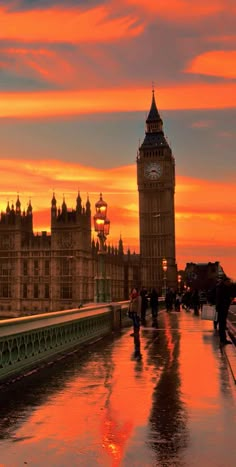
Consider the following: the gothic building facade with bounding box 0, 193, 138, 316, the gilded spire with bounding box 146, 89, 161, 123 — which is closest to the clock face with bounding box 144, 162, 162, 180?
the gilded spire with bounding box 146, 89, 161, 123

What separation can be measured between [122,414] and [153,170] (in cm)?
15388

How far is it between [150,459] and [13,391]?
4.38 metres

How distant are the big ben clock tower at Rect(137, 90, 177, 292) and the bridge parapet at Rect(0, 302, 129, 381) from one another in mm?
132656

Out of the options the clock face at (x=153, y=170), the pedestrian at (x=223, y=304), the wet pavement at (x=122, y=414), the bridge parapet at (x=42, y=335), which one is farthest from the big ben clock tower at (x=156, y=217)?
the wet pavement at (x=122, y=414)

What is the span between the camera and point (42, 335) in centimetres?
1324

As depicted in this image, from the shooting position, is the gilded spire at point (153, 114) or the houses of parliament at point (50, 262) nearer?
the houses of parliament at point (50, 262)

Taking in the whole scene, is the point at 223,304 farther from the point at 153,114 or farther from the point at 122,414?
the point at 153,114

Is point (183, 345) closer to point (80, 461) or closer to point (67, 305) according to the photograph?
point (80, 461)

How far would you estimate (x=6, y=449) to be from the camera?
241 inches

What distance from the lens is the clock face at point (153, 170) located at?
159 meters

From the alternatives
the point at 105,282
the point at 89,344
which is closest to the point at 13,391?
the point at 89,344

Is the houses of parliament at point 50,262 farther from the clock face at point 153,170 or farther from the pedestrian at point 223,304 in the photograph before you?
the pedestrian at point 223,304

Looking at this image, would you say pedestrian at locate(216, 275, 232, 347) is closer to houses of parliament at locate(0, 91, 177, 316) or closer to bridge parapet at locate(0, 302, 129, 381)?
bridge parapet at locate(0, 302, 129, 381)

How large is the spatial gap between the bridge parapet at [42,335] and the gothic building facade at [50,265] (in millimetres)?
95073
